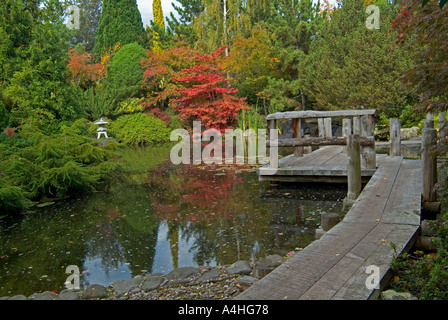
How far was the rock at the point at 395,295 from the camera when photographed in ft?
7.51

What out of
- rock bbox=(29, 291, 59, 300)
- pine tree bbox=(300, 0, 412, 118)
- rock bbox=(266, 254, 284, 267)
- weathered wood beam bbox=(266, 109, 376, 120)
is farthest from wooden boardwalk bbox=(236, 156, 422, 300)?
pine tree bbox=(300, 0, 412, 118)

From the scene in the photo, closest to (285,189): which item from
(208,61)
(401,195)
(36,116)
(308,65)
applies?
(401,195)

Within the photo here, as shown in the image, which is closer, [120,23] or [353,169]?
[353,169]

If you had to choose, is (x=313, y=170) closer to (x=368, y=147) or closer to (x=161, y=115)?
(x=368, y=147)

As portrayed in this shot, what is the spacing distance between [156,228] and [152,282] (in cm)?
190

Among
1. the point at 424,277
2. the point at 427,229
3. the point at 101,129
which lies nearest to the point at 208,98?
the point at 101,129

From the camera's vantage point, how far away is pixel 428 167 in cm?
458

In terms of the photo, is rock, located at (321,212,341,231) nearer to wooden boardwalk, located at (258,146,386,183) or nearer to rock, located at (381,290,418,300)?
rock, located at (381,290,418,300)

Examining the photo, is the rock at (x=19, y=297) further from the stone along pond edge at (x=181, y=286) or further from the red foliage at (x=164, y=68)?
the red foliage at (x=164, y=68)

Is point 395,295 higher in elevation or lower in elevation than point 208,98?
lower

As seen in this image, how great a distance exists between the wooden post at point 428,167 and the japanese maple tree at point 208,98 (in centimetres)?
1049

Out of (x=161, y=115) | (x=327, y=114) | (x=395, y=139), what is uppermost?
(x=161, y=115)

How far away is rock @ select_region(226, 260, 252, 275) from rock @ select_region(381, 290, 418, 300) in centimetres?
133

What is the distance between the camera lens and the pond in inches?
159
